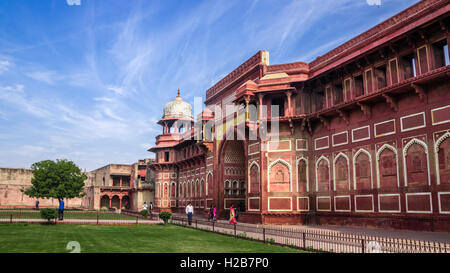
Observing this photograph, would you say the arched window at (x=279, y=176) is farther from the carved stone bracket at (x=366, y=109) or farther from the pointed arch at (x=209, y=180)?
the pointed arch at (x=209, y=180)

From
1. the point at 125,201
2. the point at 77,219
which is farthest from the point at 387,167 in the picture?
the point at 125,201

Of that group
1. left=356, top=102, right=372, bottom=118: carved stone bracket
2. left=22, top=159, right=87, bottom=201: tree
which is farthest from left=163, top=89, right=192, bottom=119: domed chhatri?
left=356, top=102, right=372, bottom=118: carved stone bracket

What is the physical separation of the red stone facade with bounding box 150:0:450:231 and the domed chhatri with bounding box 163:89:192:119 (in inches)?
667

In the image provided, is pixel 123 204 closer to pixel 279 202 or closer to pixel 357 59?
pixel 279 202

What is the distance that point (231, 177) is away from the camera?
2973cm

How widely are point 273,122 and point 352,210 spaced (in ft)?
21.7

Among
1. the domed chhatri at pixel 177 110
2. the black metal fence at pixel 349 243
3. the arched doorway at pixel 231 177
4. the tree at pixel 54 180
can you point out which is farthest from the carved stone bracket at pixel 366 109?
the tree at pixel 54 180

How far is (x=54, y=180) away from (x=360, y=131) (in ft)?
126

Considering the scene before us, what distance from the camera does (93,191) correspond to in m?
53.7

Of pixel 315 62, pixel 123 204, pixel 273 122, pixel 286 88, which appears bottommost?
pixel 123 204

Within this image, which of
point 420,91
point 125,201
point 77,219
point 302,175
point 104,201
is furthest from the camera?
point 125,201

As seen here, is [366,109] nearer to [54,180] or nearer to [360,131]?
[360,131]

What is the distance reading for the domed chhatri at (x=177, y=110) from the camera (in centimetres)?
4350
